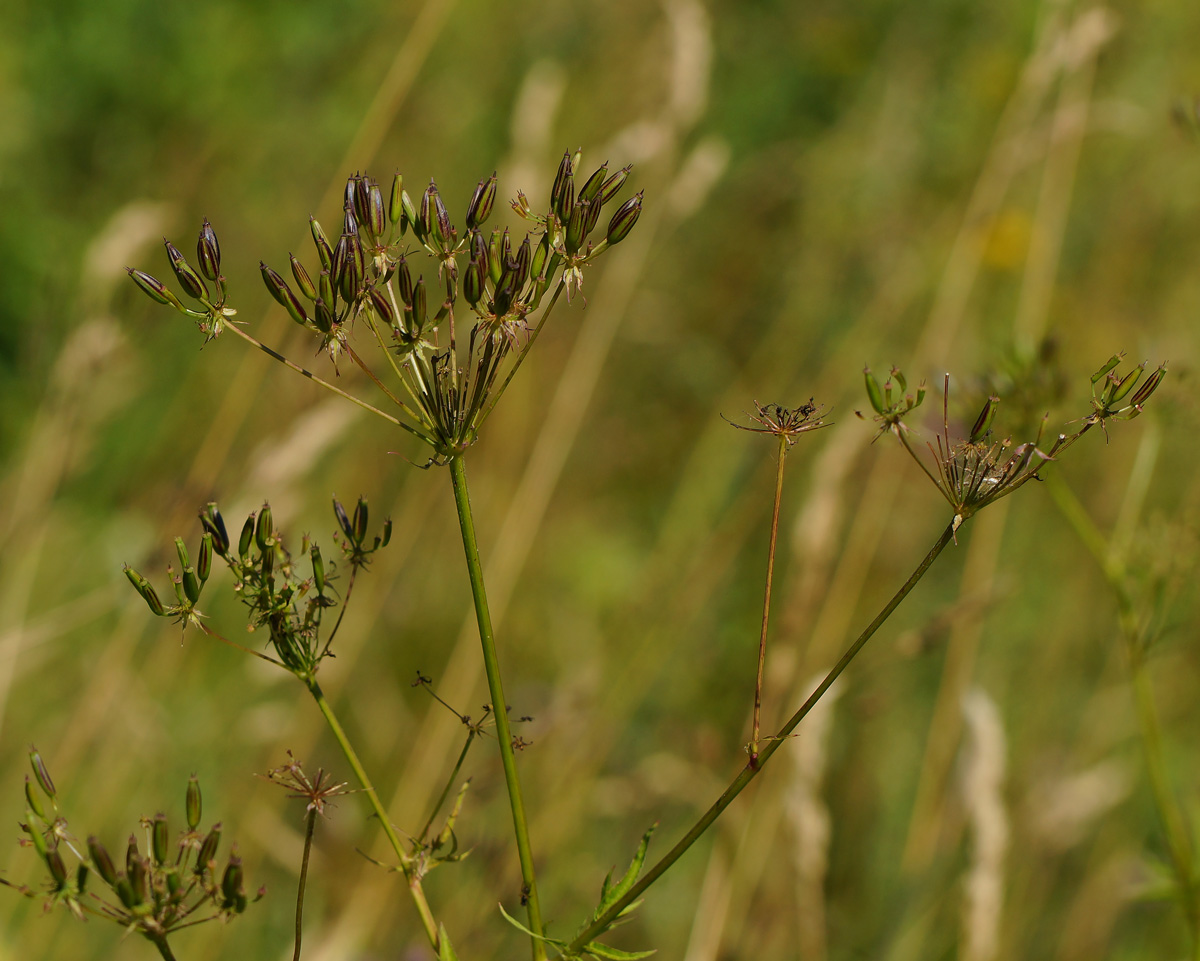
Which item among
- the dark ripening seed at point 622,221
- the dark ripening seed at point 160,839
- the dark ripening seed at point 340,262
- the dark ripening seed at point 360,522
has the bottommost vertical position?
the dark ripening seed at point 160,839

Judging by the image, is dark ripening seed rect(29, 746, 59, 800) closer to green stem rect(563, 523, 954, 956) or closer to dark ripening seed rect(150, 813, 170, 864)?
dark ripening seed rect(150, 813, 170, 864)

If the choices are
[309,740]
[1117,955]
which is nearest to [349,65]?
[309,740]

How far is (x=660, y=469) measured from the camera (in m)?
6.93

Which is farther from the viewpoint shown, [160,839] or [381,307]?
[381,307]

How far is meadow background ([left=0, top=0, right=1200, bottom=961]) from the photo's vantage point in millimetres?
3758

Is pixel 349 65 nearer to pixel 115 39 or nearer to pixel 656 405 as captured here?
pixel 115 39

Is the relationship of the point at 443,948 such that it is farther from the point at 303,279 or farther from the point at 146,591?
the point at 303,279

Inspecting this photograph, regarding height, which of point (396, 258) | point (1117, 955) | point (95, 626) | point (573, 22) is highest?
point (573, 22)

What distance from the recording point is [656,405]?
7.26 m

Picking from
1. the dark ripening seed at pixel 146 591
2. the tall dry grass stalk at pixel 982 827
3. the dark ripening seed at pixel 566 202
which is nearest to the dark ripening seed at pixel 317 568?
the dark ripening seed at pixel 146 591

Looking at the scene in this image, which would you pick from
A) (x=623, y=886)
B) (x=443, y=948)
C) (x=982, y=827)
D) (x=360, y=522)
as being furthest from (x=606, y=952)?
(x=982, y=827)

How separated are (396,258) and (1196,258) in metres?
6.53

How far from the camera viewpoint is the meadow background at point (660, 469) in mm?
3758

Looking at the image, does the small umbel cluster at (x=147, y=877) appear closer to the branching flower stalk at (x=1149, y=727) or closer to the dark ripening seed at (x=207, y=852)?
the dark ripening seed at (x=207, y=852)
